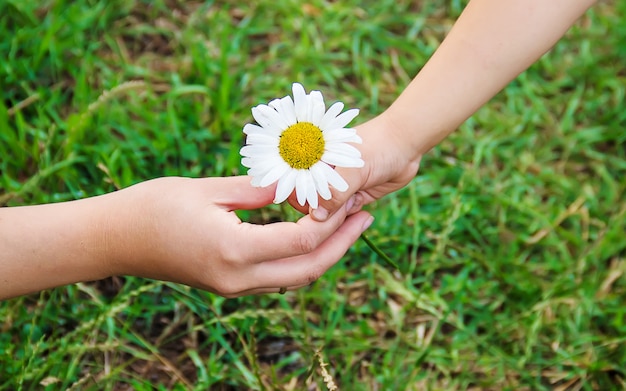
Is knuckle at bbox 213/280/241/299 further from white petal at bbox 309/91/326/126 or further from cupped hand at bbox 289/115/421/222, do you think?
white petal at bbox 309/91/326/126

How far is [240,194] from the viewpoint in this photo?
1153 millimetres

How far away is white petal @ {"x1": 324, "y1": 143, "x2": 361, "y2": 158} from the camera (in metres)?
1.00

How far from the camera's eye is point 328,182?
3.43ft

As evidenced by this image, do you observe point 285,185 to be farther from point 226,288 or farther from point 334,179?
point 226,288

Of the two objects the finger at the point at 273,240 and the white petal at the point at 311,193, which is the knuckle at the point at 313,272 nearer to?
the finger at the point at 273,240

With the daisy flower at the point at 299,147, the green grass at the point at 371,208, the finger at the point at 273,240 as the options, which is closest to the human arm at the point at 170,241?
the finger at the point at 273,240

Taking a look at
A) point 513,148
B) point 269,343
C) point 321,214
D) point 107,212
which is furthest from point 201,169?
point 513,148

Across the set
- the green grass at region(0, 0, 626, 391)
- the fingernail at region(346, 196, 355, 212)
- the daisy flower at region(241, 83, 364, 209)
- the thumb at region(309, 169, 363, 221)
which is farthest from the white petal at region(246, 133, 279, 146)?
the green grass at region(0, 0, 626, 391)

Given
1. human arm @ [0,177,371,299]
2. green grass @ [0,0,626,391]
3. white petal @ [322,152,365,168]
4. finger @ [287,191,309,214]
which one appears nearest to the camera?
white petal @ [322,152,365,168]

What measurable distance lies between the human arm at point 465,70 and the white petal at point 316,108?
0.21 m

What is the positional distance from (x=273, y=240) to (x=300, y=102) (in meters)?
0.22

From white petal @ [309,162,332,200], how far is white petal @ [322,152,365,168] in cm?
1

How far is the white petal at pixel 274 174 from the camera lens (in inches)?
39.8

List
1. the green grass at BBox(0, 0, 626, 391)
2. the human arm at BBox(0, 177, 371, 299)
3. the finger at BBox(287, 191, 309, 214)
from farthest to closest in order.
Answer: the green grass at BBox(0, 0, 626, 391) < the finger at BBox(287, 191, 309, 214) < the human arm at BBox(0, 177, 371, 299)
